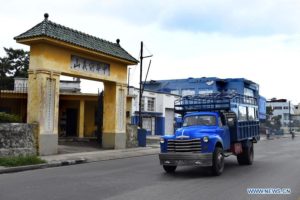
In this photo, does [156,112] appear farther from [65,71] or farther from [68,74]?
Result: [65,71]

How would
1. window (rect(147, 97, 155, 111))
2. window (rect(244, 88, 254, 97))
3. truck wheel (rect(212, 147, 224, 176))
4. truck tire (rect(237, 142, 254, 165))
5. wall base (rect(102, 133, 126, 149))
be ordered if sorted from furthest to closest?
1. window (rect(244, 88, 254, 97))
2. window (rect(147, 97, 155, 111))
3. wall base (rect(102, 133, 126, 149))
4. truck tire (rect(237, 142, 254, 165))
5. truck wheel (rect(212, 147, 224, 176))

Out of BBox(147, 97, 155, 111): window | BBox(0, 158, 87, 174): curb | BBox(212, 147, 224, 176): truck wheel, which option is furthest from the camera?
BBox(147, 97, 155, 111): window

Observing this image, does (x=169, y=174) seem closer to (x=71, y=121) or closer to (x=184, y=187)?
(x=184, y=187)

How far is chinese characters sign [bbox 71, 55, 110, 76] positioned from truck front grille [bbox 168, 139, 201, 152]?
10.2 m

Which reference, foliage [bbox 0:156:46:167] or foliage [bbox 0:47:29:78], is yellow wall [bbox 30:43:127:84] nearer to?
foliage [bbox 0:156:46:167]

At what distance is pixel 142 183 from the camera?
11781 mm

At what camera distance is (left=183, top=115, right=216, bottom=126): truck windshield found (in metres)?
14.8

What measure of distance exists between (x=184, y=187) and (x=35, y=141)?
10702 mm

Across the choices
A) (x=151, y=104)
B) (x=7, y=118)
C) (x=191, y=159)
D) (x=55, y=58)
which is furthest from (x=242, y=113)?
(x=151, y=104)

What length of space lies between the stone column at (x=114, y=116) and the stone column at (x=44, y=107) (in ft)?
17.8

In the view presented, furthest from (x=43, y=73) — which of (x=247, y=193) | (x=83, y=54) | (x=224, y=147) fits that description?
(x=247, y=193)

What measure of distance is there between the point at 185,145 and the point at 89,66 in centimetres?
1120

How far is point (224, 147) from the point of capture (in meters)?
14.6

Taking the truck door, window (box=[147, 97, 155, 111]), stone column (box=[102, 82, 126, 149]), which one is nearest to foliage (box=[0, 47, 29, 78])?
window (box=[147, 97, 155, 111])
